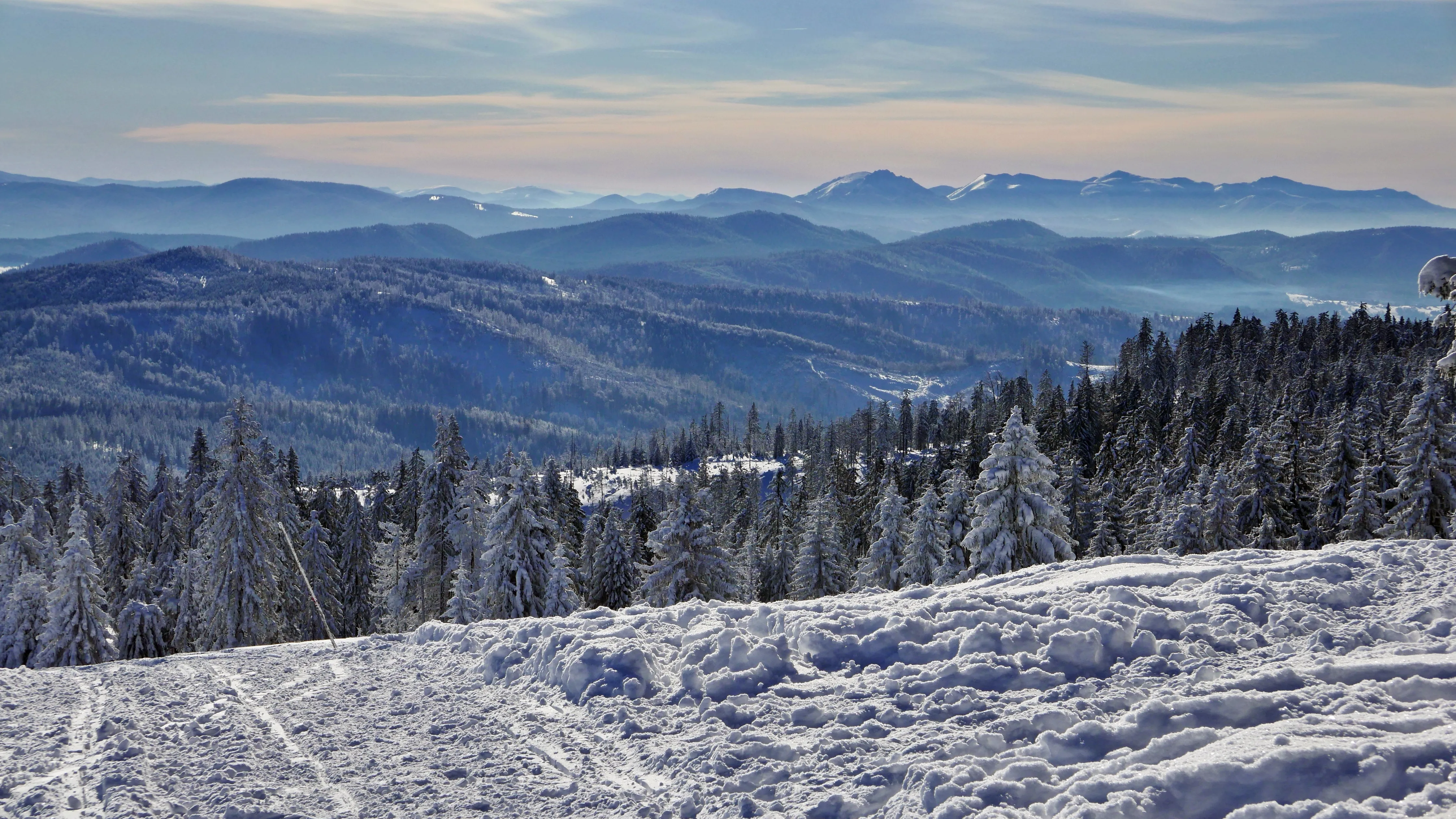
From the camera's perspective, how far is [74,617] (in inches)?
1126

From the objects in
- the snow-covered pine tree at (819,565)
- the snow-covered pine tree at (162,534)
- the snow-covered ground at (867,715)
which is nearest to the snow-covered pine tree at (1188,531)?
the snow-covered pine tree at (819,565)

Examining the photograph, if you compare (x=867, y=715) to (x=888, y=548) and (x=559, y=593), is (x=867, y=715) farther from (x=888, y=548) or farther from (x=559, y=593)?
(x=888, y=548)

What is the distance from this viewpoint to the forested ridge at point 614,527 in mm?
30625

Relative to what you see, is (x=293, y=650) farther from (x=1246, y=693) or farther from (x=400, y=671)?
(x=1246, y=693)

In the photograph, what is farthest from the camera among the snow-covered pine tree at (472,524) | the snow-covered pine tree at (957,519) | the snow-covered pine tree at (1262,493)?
the snow-covered pine tree at (1262,493)

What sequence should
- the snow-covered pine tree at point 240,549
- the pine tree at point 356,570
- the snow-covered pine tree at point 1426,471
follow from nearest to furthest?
the snow-covered pine tree at point 240,549, the snow-covered pine tree at point 1426,471, the pine tree at point 356,570

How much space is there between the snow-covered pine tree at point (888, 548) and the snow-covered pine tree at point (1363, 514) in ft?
56.6

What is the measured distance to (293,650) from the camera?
15.1 m

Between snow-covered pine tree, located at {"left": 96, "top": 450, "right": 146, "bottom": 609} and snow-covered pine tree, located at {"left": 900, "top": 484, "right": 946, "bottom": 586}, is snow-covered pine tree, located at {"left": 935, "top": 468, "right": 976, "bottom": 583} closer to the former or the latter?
snow-covered pine tree, located at {"left": 900, "top": 484, "right": 946, "bottom": 586}

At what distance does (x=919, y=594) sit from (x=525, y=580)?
77.5 feet

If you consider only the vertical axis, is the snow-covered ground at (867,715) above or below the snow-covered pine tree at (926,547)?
above

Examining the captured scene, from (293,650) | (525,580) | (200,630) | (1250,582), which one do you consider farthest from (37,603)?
(1250,582)

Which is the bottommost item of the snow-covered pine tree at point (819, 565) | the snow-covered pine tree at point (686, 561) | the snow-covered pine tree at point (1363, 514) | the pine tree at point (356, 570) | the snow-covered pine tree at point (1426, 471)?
the pine tree at point (356, 570)

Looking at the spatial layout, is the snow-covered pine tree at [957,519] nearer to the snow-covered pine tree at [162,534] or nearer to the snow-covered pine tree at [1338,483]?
the snow-covered pine tree at [1338,483]
